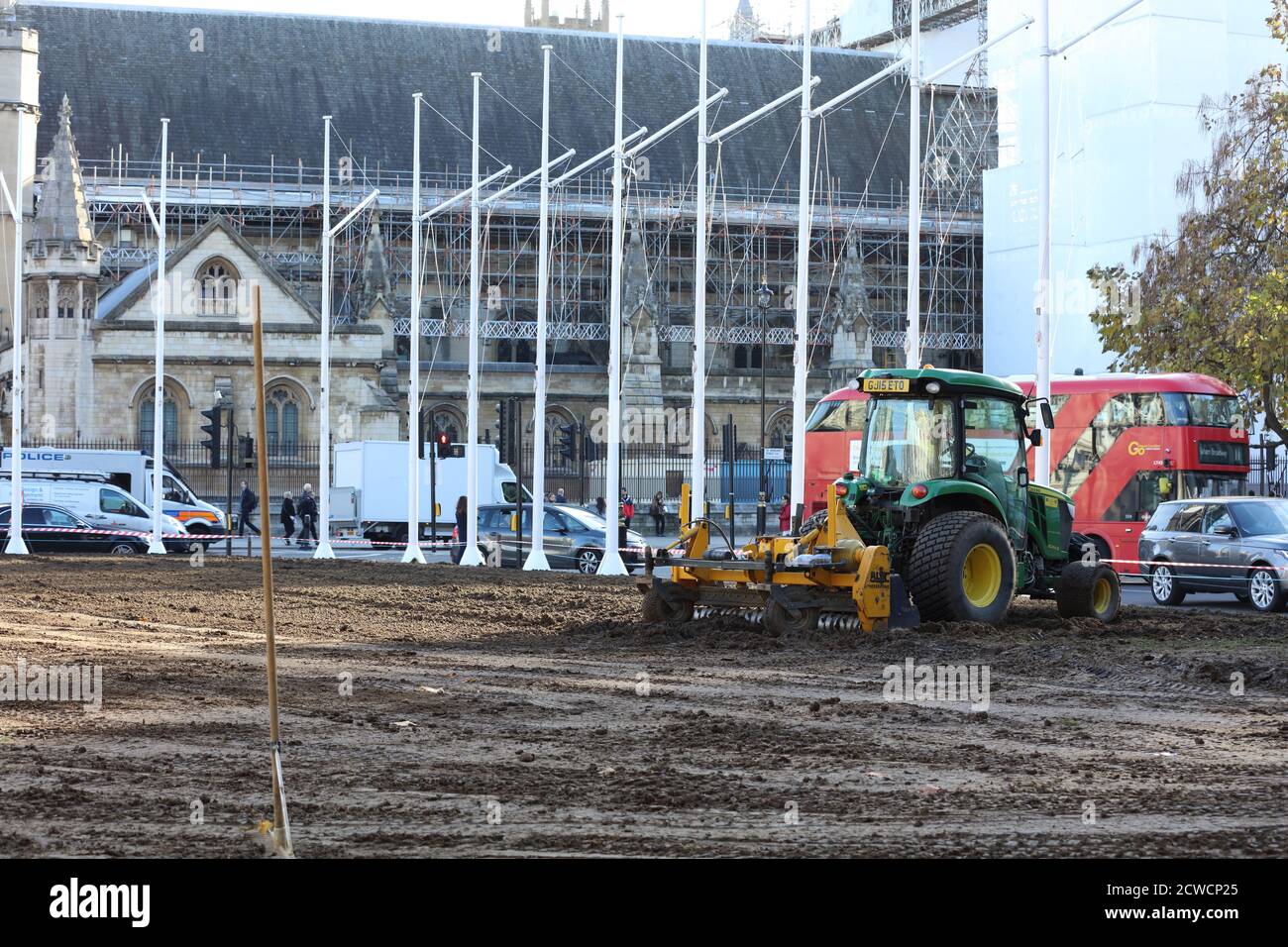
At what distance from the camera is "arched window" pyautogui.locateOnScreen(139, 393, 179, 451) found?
53.2 metres

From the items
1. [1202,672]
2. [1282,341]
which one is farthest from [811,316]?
[1202,672]

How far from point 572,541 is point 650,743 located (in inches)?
927

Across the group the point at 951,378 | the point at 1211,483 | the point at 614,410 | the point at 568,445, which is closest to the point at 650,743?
the point at 951,378

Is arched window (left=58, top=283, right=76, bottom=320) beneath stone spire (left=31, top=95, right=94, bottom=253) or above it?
beneath

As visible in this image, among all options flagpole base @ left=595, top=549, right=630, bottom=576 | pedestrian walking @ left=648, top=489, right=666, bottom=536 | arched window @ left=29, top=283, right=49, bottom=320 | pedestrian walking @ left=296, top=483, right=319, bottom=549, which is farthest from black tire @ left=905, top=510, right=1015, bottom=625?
arched window @ left=29, top=283, right=49, bottom=320

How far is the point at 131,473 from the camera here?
154 feet

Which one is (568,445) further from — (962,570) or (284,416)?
(962,570)

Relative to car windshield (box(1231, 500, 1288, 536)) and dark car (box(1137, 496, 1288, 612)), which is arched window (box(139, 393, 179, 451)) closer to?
dark car (box(1137, 496, 1288, 612))

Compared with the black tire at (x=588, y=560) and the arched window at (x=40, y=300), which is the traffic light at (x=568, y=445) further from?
the arched window at (x=40, y=300)

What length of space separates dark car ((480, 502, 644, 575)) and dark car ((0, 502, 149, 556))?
7379mm

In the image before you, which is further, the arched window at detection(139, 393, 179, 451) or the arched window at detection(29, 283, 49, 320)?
the arched window at detection(139, 393, 179, 451)

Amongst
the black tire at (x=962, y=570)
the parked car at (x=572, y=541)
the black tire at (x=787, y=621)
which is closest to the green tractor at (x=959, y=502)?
the black tire at (x=962, y=570)

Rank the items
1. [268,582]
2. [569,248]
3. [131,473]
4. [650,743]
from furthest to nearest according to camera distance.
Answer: [569,248] → [131,473] → [650,743] → [268,582]

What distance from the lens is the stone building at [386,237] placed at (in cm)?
5353
